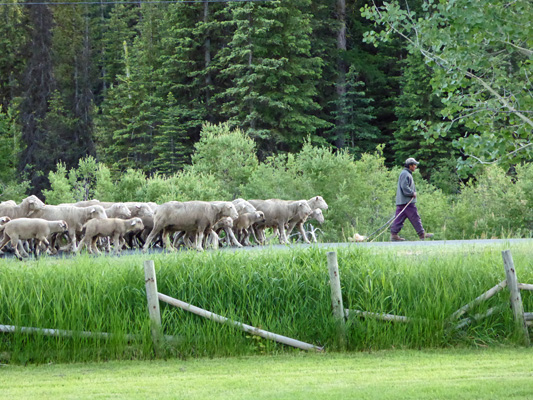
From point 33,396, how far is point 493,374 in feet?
18.2

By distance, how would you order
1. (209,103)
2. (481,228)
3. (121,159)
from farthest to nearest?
(121,159) < (209,103) < (481,228)

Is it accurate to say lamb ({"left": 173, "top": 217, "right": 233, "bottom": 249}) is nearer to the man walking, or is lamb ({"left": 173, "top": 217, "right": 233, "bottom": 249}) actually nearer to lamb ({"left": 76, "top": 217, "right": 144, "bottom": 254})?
lamb ({"left": 76, "top": 217, "right": 144, "bottom": 254})

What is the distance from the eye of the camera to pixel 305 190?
3438 cm

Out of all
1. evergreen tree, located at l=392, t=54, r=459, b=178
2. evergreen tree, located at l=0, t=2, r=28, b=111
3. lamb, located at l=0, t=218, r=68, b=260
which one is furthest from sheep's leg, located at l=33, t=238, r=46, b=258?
evergreen tree, located at l=0, t=2, r=28, b=111

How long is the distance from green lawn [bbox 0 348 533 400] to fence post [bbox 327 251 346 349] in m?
0.50

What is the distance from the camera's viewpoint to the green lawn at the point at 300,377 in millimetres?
9281

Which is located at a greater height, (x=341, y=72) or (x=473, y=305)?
(x=341, y=72)

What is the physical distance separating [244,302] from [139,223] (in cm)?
761

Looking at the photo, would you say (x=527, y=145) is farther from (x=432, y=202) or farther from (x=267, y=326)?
(x=432, y=202)

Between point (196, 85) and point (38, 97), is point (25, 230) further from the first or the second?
point (38, 97)

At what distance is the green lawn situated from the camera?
365 inches

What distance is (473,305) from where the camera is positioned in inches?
489

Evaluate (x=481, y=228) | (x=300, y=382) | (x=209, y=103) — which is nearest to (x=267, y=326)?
(x=300, y=382)

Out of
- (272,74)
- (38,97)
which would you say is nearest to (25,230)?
(272,74)
